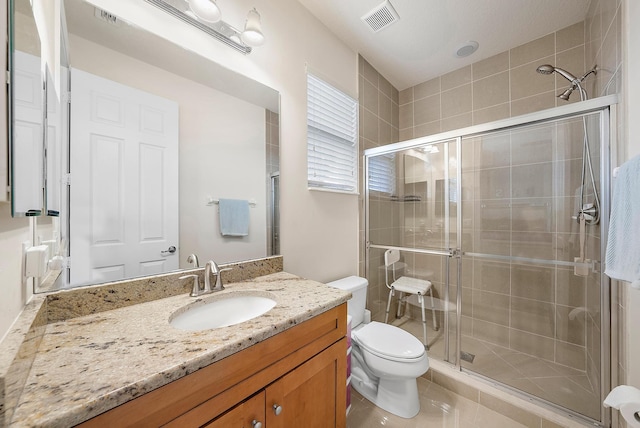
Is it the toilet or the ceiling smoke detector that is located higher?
the ceiling smoke detector

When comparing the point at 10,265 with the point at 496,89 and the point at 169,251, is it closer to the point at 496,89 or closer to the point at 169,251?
the point at 169,251

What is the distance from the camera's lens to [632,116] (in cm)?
108

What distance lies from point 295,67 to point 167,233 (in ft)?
4.31

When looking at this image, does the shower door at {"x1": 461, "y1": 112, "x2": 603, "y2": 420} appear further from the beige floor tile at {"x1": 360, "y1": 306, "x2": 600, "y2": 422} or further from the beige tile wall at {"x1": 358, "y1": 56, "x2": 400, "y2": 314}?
the beige tile wall at {"x1": 358, "y1": 56, "x2": 400, "y2": 314}

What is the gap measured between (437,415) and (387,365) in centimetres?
48

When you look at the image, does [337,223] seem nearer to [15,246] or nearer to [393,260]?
[393,260]

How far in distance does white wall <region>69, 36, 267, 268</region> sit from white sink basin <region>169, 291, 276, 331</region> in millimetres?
228

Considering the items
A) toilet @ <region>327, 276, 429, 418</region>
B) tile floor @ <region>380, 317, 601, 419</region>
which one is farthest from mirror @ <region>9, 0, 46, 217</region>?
tile floor @ <region>380, 317, 601, 419</region>

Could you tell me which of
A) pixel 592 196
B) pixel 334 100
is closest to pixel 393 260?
pixel 592 196

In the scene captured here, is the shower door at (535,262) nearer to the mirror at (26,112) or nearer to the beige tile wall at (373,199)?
the beige tile wall at (373,199)

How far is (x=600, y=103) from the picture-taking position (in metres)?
1.25

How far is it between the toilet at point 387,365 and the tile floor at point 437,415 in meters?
0.04

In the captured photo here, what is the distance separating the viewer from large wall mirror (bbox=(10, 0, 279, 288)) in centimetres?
87

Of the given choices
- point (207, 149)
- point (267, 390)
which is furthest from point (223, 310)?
point (207, 149)
